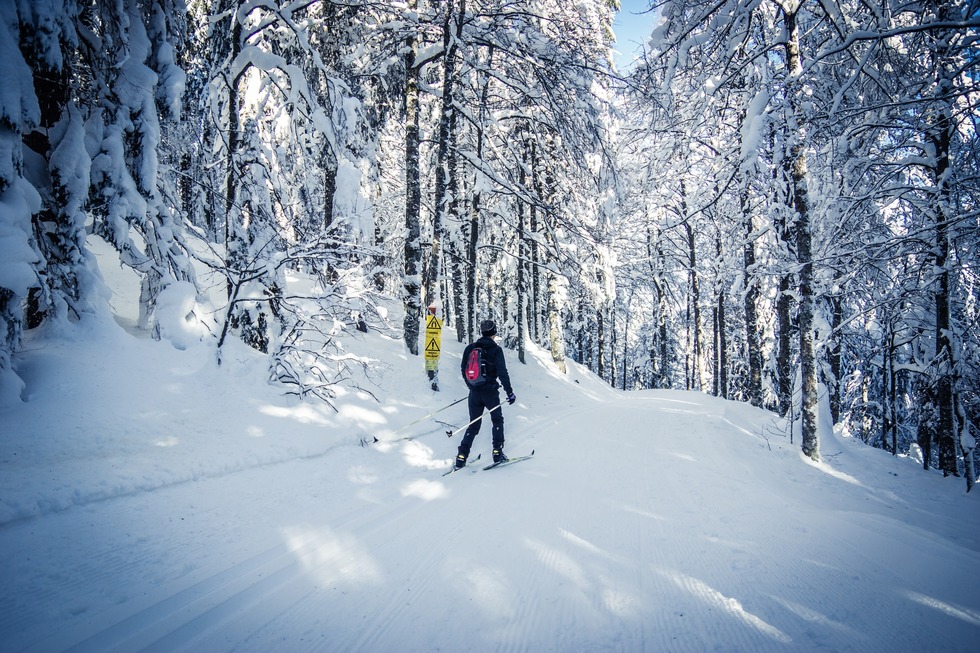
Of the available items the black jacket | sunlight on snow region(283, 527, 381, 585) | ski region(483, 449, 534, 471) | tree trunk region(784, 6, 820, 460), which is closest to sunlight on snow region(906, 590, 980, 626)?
sunlight on snow region(283, 527, 381, 585)

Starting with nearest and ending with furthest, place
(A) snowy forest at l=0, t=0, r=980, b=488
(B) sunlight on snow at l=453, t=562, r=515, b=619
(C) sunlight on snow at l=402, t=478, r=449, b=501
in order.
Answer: (B) sunlight on snow at l=453, t=562, r=515, b=619 → (A) snowy forest at l=0, t=0, r=980, b=488 → (C) sunlight on snow at l=402, t=478, r=449, b=501

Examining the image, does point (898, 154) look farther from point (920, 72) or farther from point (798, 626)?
point (798, 626)

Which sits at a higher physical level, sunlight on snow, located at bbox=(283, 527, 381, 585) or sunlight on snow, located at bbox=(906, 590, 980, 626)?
sunlight on snow, located at bbox=(906, 590, 980, 626)

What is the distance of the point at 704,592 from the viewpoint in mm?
2666

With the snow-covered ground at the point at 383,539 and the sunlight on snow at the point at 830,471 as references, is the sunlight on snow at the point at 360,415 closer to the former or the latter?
the snow-covered ground at the point at 383,539

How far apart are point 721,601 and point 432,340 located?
23.3ft

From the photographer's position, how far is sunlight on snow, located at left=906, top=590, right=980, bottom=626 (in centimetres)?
234

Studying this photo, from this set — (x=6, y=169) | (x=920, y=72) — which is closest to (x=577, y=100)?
(x=920, y=72)

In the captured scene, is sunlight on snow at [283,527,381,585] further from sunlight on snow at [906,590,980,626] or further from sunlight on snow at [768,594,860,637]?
sunlight on snow at [906,590,980,626]

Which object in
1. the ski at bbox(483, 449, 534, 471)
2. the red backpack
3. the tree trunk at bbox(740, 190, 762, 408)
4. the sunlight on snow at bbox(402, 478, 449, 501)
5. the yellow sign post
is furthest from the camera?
the tree trunk at bbox(740, 190, 762, 408)

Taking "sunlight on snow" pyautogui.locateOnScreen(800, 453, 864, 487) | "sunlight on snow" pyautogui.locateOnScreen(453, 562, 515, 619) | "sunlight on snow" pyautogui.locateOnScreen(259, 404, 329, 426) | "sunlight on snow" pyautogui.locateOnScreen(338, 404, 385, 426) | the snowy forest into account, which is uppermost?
the snowy forest

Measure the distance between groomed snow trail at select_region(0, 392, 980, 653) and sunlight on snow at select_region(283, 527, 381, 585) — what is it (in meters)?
0.02

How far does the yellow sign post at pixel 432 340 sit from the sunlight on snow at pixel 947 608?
24.2ft

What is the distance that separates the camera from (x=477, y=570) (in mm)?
2936
